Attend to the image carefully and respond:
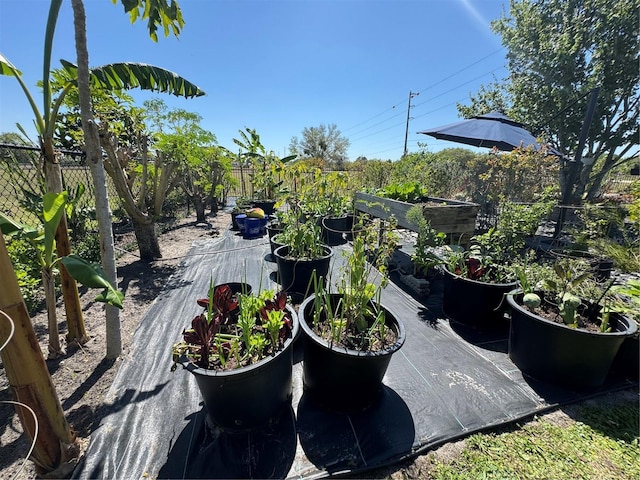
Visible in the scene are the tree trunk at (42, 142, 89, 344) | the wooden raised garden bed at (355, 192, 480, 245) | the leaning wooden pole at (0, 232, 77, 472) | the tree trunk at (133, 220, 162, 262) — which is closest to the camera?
the leaning wooden pole at (0, 232, 77, 472)

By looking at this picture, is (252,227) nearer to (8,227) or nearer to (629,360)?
(8,227)

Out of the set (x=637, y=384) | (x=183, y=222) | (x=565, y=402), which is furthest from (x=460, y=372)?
(x=183, y=222)

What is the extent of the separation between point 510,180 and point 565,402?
3.75 meters

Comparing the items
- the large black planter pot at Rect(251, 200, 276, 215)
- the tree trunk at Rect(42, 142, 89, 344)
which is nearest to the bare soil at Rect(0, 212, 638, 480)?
the tree trunk at Rect(42, 142, 89, 344)

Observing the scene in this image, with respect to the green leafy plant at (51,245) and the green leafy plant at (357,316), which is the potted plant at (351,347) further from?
the green leafy plant at (51,245)

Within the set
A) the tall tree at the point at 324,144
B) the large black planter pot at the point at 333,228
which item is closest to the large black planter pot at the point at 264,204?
the large black planter pot at the point at 333,228

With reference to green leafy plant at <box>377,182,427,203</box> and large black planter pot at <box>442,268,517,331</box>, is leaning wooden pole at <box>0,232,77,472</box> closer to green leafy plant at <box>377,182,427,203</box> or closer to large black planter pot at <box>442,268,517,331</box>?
large black planter pot at <box>442,268,517,331</box>

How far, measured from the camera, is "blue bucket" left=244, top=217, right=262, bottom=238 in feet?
20.1

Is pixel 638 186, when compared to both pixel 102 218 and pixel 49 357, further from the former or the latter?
pixel 49 357

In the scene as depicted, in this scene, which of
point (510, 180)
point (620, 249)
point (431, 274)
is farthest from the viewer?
point (510, 180)

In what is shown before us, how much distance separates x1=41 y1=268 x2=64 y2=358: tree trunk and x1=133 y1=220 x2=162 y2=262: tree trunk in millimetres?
2473

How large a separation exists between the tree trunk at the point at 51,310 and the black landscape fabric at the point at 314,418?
21.5 inches

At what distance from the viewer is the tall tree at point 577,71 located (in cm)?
695

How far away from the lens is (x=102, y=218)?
2004mm
